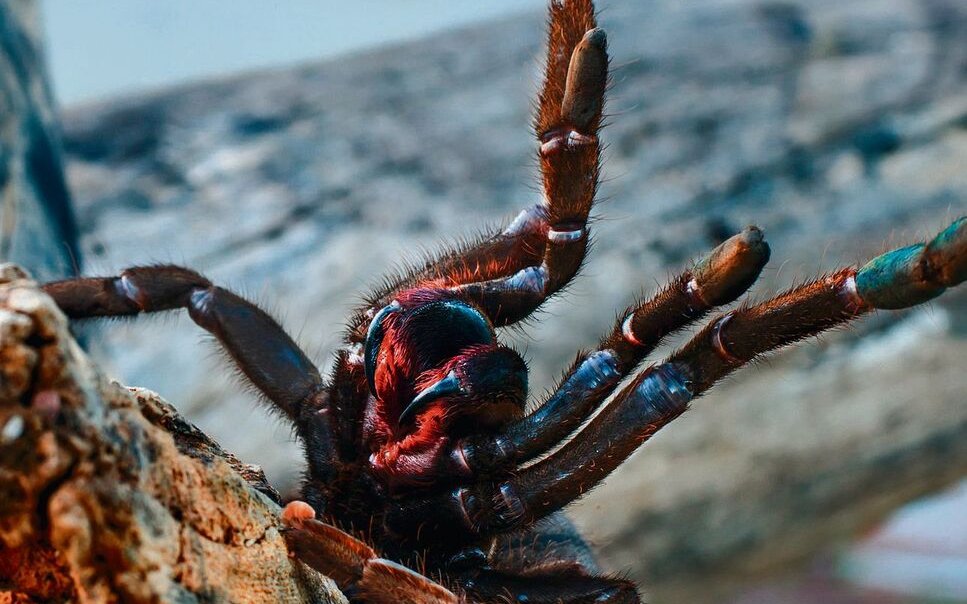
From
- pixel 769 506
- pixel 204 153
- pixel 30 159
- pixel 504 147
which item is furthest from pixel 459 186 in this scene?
pixel 769 506

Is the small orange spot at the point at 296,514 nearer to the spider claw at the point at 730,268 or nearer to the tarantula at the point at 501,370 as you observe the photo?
the tarantula at the point at 501,370

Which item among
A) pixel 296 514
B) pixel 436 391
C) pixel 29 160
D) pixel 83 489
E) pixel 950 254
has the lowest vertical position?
pixel 83 489

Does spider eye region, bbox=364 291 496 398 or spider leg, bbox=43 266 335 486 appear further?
spider leg, bbox=43 266 335 486

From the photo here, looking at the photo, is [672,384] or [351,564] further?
[672,384]

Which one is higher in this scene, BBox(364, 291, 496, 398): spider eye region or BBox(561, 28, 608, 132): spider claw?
BBox(561, 28, 608, 132): spider claw

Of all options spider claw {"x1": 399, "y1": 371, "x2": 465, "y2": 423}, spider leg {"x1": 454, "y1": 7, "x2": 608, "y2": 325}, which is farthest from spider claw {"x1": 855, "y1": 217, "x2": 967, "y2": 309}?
spider claw {"x1": 399, "y1": 371, "x2": 465, "y2": 423}

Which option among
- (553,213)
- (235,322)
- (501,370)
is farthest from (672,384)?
(235,322)

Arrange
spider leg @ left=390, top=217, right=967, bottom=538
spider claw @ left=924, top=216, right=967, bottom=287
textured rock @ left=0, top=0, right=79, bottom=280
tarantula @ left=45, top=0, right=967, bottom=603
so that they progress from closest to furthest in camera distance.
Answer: spider claw @ left=924, top=216, right=967, bottom=287 < spider leg @ left=390, top=217, right=967, bottom=538 < tarantula @ left=45, top=0, right=967, bottom=603 < textured rock @ left=0, top=0, right=79, bottom=280

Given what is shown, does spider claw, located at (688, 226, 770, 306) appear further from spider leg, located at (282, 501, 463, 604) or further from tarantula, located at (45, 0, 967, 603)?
spider leg, located at (282, 501, 463, 604)

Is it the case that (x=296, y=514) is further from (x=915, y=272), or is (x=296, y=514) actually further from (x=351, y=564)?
(x=915, y=272)

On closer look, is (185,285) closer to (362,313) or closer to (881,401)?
(362,313)
